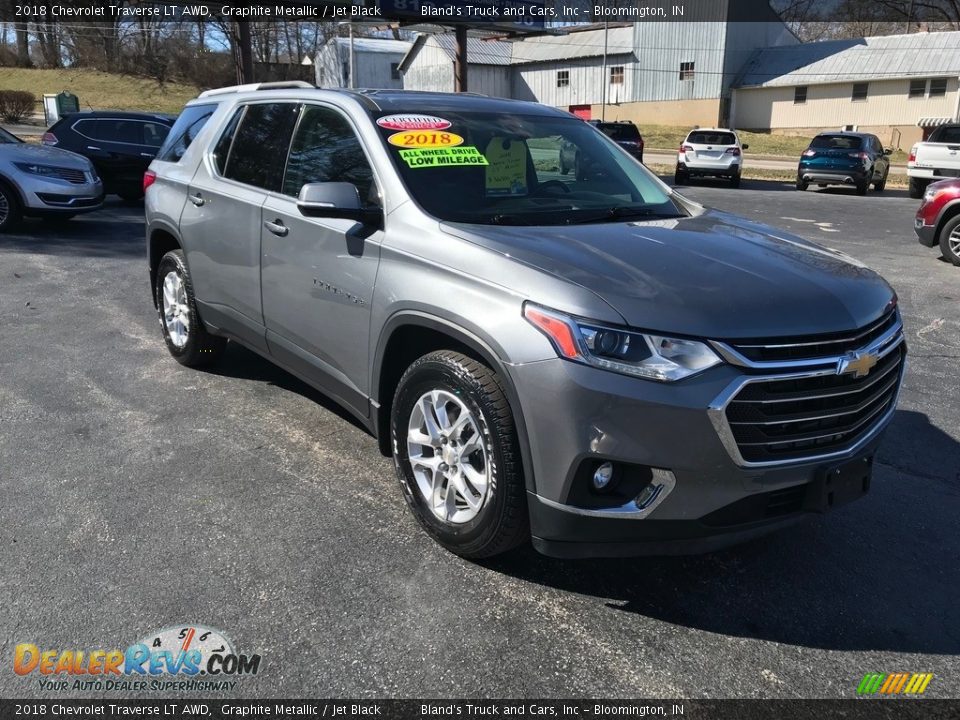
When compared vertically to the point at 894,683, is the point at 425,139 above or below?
above

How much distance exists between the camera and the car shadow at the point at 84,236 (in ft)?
33.4

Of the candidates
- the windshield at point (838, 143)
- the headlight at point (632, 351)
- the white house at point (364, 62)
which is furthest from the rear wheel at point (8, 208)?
the white house at point (364, 62)

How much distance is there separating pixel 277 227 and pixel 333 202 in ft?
2.74

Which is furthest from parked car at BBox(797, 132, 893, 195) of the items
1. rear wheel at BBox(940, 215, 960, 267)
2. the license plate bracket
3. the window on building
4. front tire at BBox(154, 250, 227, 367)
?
the window on building

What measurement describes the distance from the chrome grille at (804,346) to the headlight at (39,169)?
11.2 metres

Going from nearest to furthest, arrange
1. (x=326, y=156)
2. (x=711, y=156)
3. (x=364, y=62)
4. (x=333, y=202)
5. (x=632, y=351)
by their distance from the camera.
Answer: (x=632, y=351) → (x=333, y=202) → (x=326, y=156) → (x=711, y=156) → (x=364, y=62)

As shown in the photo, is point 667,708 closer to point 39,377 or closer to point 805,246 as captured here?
point 805,246

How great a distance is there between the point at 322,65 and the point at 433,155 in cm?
5683

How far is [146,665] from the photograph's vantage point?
2576 millimetres

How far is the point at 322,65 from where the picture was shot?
183 ft

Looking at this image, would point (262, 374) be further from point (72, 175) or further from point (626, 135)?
point (626, 135)

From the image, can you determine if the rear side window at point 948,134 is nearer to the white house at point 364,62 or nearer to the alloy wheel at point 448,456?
the alloy wheel at point 448,456

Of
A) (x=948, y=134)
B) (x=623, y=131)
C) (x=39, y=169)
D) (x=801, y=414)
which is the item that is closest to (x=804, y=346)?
(x=801, y=414)

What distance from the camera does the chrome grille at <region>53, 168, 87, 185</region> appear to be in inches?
443
